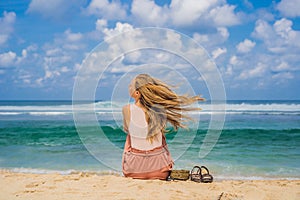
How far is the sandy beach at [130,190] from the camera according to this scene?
504cm

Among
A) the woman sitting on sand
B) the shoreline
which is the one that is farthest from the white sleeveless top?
the shoreline

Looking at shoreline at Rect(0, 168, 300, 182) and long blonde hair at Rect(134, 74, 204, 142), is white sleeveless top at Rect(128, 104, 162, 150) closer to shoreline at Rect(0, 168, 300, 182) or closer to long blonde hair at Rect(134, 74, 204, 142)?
long blonde hair at Rect(134, 74, 204, 142)

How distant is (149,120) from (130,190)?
1.01 m

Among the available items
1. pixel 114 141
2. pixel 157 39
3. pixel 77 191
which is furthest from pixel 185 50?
pixel 114 141

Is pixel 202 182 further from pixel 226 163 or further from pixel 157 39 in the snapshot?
pixel 226 163

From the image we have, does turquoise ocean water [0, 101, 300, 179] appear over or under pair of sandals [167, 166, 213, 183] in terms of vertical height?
over

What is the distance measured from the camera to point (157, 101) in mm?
5176

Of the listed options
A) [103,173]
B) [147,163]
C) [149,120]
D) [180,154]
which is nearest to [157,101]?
[149,120]

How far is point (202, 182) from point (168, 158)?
33.5 inches

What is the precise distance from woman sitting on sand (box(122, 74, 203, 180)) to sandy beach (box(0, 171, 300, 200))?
11.6 inches

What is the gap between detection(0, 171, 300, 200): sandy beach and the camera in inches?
198

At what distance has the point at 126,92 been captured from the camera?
5.60 metres

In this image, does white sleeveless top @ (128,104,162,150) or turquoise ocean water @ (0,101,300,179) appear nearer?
white sleeveless top @ (128,104,162,150)

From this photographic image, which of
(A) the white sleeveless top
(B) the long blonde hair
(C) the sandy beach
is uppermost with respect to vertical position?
(B) the long blonde hair
